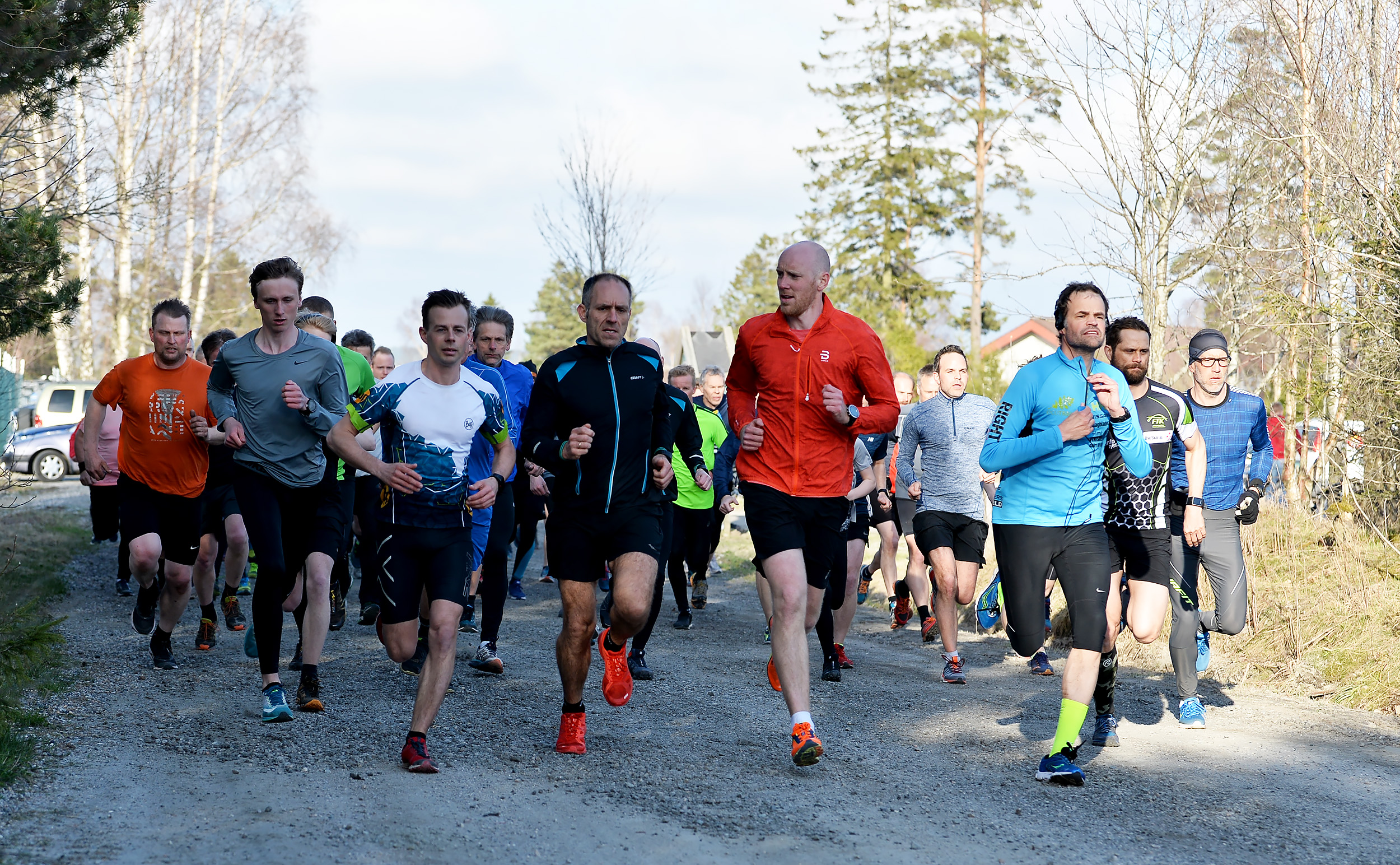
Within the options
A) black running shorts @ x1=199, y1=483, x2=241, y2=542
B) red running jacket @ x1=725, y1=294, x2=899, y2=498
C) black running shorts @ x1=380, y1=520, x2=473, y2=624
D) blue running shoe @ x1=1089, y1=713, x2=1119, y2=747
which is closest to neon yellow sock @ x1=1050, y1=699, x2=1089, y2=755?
blue running shoe @ x1=1089, y1=713, x2=1119, y2=747

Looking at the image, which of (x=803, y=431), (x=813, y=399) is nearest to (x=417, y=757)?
(x=803, y=431)

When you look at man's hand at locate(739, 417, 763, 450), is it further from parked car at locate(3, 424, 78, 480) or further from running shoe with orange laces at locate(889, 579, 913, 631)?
parked car at locate(3, 424, 78, 480)

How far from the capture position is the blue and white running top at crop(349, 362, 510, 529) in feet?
18.6

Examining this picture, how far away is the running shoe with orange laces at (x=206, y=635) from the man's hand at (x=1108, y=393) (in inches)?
232

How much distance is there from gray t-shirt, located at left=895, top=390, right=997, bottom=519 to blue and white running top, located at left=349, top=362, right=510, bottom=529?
418cm

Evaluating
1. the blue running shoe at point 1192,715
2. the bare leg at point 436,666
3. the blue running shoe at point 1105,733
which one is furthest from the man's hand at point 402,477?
the blue running shoe at point 1192,715

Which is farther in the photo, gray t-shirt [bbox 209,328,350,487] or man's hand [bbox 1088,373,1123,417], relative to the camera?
gray t-shirt [bbox 209,328,350,487]

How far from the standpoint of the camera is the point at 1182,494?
7297mm

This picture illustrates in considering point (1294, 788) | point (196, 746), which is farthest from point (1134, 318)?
point (196, 746)

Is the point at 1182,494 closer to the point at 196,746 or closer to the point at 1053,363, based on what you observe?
the point at 1053,363

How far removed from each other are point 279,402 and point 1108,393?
4132 millimetres

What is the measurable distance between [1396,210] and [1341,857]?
6920 mm

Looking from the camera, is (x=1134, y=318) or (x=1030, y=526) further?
(x=1134, y=318)

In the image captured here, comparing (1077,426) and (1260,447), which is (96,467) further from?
(1260,447)
